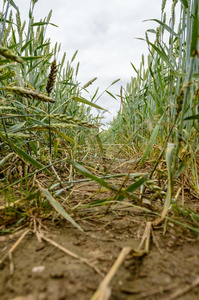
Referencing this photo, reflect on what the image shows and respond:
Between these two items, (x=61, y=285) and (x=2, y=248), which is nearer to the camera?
(x=61, y=285)

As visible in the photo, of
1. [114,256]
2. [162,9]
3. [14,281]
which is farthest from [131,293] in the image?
[162,9]

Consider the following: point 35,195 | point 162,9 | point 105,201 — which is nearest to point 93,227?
point 105,201

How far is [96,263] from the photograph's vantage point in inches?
16.7

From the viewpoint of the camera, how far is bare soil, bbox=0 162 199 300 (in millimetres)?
350

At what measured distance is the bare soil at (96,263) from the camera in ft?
1.15

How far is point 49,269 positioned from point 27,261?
0.06 metres

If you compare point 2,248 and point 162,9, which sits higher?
point 162,9

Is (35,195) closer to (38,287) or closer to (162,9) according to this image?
(38,287)

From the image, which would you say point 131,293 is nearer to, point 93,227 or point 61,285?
point 61,285

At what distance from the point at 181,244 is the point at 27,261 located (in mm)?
344

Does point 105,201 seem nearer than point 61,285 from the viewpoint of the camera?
No

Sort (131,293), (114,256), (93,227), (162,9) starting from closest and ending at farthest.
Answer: (131,293)
(114,256)
(93,227)
(162,9)

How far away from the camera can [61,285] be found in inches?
14.2

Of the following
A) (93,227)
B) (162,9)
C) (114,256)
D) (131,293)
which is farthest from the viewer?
(162,9)
